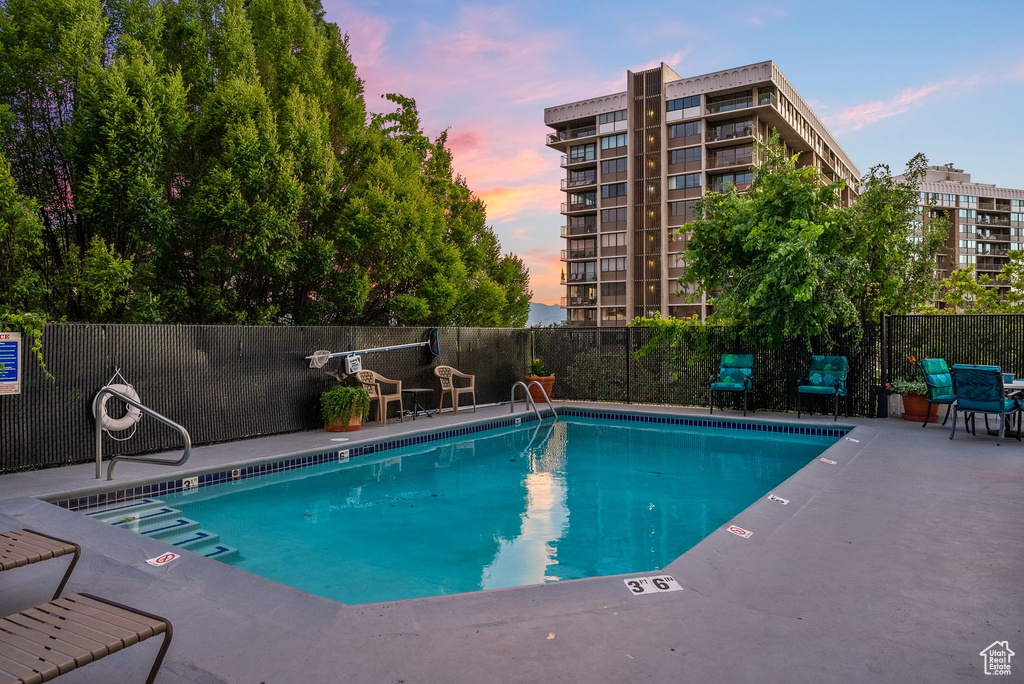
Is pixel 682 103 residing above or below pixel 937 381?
above

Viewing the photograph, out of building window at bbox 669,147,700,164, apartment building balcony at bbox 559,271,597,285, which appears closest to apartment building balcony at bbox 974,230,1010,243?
building window at bbox 669,147,700,164

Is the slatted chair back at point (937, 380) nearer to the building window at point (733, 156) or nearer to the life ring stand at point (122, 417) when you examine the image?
the life ring stand at point (122, 417)

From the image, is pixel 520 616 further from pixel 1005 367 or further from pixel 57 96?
pixel 57 96

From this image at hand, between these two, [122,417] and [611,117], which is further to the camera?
[611,117]

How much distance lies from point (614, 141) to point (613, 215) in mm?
5441

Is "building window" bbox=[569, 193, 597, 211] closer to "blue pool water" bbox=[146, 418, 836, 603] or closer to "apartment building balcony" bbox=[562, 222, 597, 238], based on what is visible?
"apartment building balcony" bbox=[562, 222, 597, 238]

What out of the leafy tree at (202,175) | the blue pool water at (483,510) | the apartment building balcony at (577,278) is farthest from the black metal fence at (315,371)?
the apartment building balcony at (577,278)

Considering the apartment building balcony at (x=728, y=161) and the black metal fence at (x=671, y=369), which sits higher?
the apartment building balcony at (x=728, y=161)

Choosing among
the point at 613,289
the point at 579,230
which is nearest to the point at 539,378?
the point at 613,289

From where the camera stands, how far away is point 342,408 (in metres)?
8.70

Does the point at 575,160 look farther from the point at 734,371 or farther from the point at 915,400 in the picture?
the point at 915,400

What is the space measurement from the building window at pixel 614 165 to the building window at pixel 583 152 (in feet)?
4.15

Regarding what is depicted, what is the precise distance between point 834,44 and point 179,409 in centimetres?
1548

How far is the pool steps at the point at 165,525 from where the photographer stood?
4.37m
